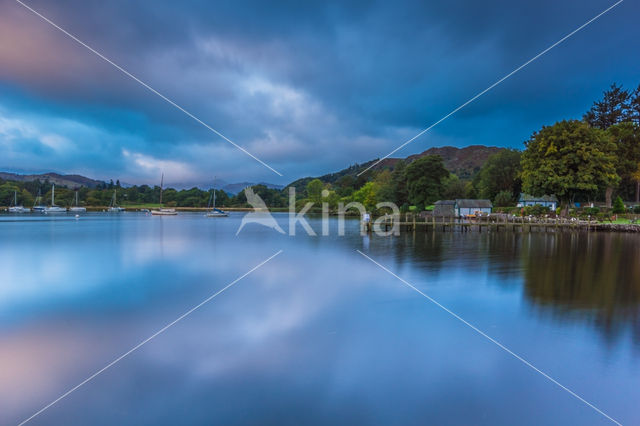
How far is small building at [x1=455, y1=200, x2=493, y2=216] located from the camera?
4884 centimetres

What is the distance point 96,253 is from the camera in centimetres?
2027

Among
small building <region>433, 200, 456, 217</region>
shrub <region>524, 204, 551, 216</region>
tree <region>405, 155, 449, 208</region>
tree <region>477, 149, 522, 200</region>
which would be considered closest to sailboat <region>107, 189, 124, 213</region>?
tree <region>405, 155, 449, 208</region>

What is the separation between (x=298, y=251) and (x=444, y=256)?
8.87 m

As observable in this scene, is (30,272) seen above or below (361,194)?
below

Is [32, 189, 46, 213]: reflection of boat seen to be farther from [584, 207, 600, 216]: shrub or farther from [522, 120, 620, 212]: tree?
[584, 207, 600, 216]: shrub

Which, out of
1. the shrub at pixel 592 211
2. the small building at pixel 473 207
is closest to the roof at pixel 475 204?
the small building at pixel 473 207

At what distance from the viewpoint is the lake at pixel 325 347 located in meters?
4.75

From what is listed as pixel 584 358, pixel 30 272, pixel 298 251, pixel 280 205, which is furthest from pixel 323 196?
pixel 584 358

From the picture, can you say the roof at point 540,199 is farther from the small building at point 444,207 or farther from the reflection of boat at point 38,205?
the reflection of boat at point 38,205

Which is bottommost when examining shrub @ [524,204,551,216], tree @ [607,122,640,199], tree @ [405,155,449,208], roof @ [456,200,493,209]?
shrub @ [524,204,551,216]

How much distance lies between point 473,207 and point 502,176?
15.0 m

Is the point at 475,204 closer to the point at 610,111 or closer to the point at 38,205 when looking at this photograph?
the point at 610,111

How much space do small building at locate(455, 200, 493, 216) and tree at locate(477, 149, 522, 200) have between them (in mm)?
11340

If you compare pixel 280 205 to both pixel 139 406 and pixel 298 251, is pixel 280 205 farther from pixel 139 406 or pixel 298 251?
pixel 139 406
